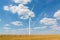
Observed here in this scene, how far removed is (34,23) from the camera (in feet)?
19.5

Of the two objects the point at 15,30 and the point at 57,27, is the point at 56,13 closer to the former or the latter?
the point at 57,27

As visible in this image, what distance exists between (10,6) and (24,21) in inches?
25.0

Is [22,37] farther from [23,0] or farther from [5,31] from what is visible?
[23,0]

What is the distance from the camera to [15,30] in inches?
234

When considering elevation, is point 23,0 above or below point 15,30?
above

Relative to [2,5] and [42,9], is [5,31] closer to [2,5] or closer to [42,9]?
[2,5]

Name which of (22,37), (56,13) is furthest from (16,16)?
(56,13)

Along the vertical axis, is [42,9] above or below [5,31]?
above

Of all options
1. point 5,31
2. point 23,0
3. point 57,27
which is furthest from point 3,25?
point 57,27

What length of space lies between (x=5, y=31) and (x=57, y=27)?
163 centimetres

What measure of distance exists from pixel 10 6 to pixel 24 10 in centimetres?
45

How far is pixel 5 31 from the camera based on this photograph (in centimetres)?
594

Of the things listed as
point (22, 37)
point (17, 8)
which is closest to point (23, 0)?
point (17, 8)

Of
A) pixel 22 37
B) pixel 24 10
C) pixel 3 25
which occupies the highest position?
pixel 24 10
